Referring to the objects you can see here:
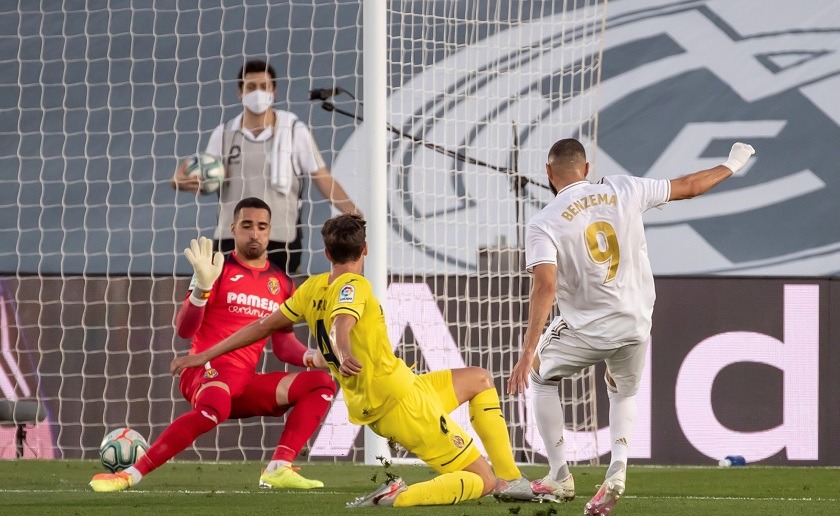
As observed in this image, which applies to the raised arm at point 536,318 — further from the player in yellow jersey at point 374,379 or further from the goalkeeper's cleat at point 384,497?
the goalkeeper's cleat at point 384,497

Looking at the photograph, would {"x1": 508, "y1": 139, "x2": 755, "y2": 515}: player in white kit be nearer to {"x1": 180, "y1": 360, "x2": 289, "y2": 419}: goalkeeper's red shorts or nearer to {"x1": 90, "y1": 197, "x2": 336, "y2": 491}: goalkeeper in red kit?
{"x1": 90, "y1": 197, "x2": 336, "y2": 491}: goalkeeper in red kit

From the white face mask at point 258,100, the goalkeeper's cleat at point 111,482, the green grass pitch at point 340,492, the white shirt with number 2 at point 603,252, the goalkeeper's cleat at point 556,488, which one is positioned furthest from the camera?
the white face mask at point 258,100

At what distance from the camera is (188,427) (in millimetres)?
6086

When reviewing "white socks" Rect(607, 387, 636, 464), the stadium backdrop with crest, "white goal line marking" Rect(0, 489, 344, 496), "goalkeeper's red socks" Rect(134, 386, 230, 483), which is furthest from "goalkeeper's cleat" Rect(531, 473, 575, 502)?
the stadium backdrop with crest

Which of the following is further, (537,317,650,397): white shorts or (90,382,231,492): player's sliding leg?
(90,382,231,492): player's sliding leg

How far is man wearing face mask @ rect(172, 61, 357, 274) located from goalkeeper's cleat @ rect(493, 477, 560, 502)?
3556 mm

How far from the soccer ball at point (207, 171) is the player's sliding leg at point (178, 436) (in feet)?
7.07

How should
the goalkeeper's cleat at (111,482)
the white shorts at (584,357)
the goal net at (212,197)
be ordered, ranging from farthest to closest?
the goal net at (212,197) < the goalkeeper's cleat at (111,482) < the white shorts at (584,357)

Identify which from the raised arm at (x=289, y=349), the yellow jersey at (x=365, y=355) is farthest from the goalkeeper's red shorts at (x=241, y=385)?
the yellow jersey at (x=365, y=355)

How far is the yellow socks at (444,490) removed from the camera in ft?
16.4

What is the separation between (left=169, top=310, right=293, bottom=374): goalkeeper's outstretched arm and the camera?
5430 mm

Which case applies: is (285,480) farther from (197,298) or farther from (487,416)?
(487,416)

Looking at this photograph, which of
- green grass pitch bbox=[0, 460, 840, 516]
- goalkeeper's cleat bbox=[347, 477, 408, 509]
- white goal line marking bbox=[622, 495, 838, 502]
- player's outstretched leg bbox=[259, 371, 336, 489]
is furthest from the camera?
player's outstretched leg bbox=[259, 371, 336, 489]

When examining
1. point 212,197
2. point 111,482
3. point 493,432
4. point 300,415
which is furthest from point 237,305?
point 212,197
